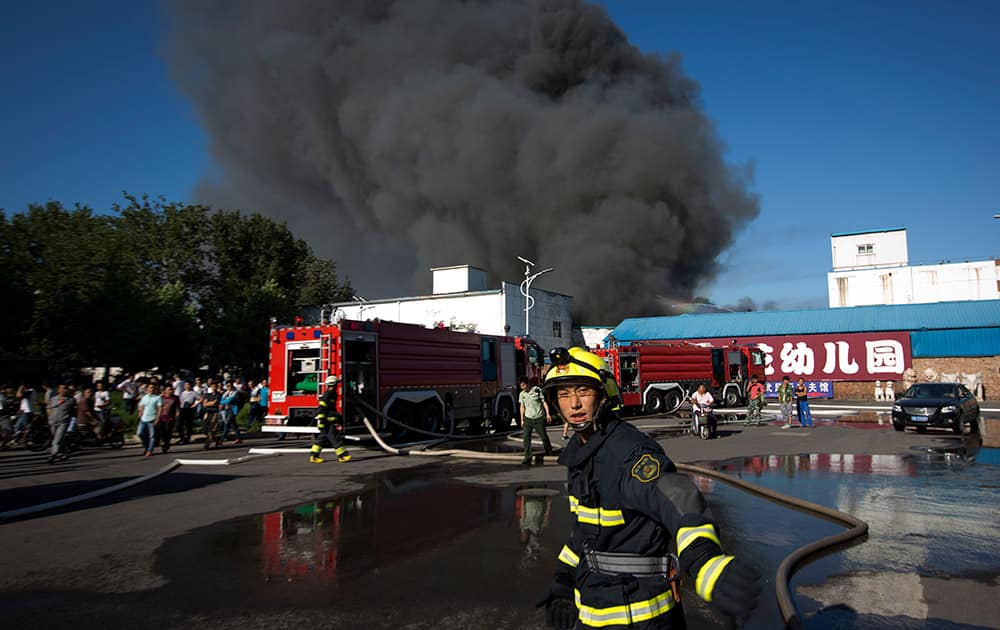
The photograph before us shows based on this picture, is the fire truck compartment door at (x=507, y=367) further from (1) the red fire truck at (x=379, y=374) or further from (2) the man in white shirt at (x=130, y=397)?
(2) the man in white shirt at (x=130, y=397)

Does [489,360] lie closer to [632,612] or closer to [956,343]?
[632,612]

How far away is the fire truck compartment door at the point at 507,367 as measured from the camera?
1964 centimetres

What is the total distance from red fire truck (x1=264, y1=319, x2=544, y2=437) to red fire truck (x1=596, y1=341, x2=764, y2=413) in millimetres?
6613

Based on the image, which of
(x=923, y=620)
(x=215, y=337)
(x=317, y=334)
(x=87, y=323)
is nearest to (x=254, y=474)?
(x=317, y=334)

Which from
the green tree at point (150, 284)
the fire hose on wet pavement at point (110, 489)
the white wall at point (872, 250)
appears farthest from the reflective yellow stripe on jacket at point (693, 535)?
the white wall at point (872, 250)

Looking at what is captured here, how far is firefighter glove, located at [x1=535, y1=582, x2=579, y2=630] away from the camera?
8.30 ft

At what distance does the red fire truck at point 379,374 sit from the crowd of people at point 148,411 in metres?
1.14

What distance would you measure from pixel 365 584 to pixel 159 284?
141 feet

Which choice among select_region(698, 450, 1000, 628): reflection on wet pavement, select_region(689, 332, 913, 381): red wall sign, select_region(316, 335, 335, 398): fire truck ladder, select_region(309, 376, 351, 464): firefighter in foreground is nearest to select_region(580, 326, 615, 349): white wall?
select_region(689, 332, 913, 381): red wall sign

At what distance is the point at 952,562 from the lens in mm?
5562

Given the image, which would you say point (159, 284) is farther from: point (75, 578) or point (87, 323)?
point (75, 578)

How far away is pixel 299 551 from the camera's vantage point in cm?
608

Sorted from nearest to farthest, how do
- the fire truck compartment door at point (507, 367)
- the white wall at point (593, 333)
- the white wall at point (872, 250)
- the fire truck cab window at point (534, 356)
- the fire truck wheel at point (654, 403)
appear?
the fire truck compartment door at point (507, 367) < the fire truck cab window at point (534, 356) < the fire truck wheel at point (654, 403) < the white wall at point (593, 333) < the white wall at point (872, 250)

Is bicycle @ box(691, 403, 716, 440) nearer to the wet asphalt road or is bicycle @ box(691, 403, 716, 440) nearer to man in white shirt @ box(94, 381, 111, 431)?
the wet asphalt road
